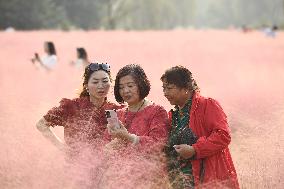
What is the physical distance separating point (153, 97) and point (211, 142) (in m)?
4.12

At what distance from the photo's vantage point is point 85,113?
132 inches

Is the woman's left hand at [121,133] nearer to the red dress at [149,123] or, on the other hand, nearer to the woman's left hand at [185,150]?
the red dress at [149,123]

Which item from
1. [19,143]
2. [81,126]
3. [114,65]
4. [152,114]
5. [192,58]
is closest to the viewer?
[152,114]

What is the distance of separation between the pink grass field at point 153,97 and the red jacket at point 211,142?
69 cm

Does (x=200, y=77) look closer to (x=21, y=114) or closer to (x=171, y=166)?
(x=21, y=114)

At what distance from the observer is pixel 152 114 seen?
9.52 ft

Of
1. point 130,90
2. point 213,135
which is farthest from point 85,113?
point 213,135

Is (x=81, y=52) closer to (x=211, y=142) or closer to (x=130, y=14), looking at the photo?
(x=211, y=142)

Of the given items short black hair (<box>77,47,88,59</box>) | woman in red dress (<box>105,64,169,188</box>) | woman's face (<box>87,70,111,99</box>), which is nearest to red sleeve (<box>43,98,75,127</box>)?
woman's face (<box>87,70,111,99</box>)

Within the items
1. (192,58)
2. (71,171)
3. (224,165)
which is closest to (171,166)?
(224,165)

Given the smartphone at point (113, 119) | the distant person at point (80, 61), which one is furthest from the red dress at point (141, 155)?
the distant person at point (80, 61)

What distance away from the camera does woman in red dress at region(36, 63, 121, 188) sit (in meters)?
3.20

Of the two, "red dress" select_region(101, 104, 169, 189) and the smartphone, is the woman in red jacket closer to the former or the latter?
"red dress" select_region(101, 104, 169, 189)

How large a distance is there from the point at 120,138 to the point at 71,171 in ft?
0.90
